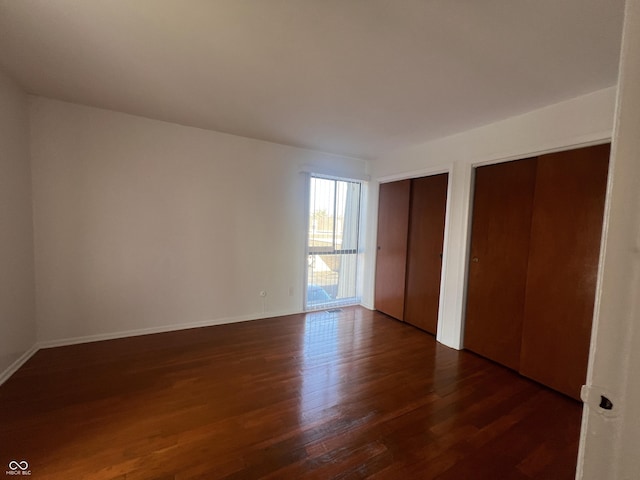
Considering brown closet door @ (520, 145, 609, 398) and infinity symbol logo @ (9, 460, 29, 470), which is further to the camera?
brown closet door @ (520, 145, 609, 398)

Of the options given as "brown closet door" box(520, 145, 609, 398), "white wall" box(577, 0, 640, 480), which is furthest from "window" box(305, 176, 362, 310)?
"white wall" box(577, 0, 640, 480)

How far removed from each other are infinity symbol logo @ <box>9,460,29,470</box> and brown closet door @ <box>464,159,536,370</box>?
3.57 metres

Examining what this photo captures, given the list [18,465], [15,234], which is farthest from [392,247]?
[15,234]

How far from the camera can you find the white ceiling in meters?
1.42

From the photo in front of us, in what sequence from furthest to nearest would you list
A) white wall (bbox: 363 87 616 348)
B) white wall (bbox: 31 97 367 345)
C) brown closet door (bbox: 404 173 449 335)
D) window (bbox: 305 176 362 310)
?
window (bbox: 305 176 362 310) → brown closet door (bbox: 404 173 449 335) → white wall (bbox: 31 97 367 345) → white wall (bbox: 363 87 616 348)

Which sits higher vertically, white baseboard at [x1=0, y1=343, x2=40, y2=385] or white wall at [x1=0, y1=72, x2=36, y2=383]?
white wall at [x1=0, y1=72, x2=36, y2=383]

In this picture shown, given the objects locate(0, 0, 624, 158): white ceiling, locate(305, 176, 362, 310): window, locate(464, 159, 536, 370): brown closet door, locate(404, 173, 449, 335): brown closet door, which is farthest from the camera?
locate(305, 176, 362, 310): window

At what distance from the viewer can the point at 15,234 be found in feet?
7.47

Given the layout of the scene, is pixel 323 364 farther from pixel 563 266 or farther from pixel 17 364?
pixel 17 364

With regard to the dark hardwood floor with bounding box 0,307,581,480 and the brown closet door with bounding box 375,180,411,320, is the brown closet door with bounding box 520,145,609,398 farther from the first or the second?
the brown closet door with bounding box 375,180,411,320

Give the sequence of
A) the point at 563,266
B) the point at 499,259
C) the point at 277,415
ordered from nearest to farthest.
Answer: the point at 277,415, the point at 563,266, the point at 499,259

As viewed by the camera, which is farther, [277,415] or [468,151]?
[468,151]

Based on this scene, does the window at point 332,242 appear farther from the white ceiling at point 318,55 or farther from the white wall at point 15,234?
the white wall at point 15,234

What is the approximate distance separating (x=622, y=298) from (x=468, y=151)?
118 inches
